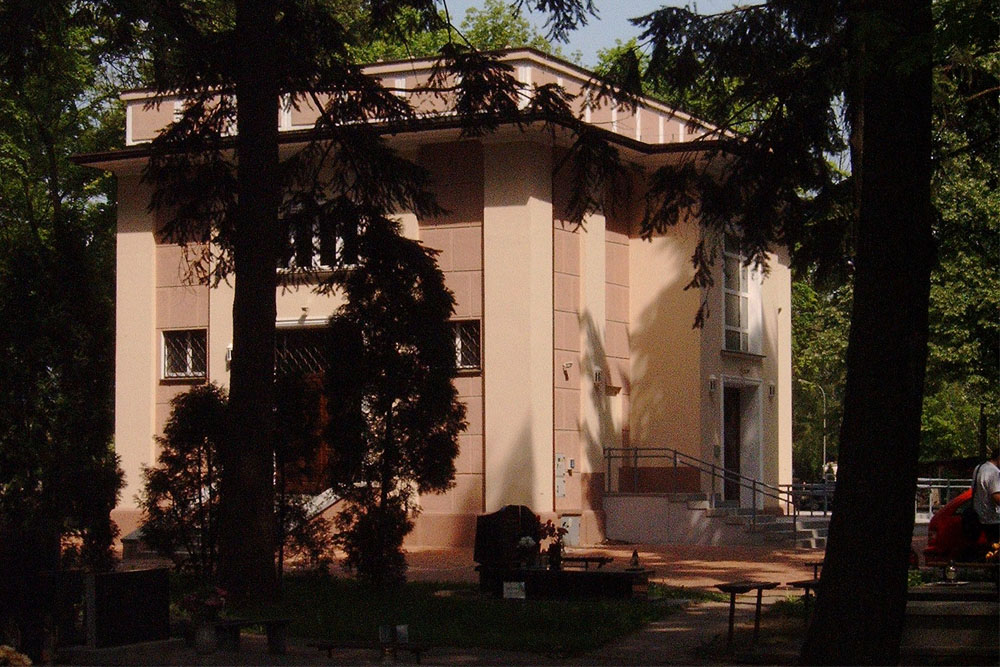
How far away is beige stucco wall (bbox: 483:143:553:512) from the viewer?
26344mm

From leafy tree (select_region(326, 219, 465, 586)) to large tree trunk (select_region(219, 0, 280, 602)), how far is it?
1.22 m

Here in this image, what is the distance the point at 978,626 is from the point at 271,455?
8074mm

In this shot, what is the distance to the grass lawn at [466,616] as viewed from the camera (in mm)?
14102

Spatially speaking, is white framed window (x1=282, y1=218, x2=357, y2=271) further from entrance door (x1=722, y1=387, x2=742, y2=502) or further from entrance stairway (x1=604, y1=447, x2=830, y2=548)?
entrance door (x1=722, y1=387, x2=742, y2=502)

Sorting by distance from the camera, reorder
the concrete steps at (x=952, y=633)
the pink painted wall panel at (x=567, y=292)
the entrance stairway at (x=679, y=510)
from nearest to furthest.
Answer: the concrete steps at (x=952, y=633), the entrance stairway at (x=679, y=510), the pink painted wall panel at (x=567, y=292)

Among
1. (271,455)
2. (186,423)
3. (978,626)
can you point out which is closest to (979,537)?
(978,626)

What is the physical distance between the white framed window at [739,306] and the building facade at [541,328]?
0.05 metres

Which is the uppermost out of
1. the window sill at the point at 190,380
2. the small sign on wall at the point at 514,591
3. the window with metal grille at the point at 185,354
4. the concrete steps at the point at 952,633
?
the window with metal grille at the point at 185,354

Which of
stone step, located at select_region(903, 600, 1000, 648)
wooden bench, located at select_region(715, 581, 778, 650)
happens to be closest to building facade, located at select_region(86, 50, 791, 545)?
wooden bench, located at select_region(715, 581, 778, 650)

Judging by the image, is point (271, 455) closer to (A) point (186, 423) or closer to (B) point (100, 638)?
(A) point (186, 423)

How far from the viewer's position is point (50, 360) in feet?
50.5

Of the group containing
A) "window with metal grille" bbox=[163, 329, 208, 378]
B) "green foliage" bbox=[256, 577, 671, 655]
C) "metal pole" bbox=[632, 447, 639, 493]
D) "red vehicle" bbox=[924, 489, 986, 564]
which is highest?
"window with metal grille" bbox=[163, 329, 208, 378]

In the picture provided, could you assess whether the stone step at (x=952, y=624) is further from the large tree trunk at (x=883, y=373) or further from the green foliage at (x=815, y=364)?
the green foliage at (x=815, y=364)

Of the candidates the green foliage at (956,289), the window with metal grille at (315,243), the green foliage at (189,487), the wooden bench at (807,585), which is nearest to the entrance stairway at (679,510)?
the green foliage at (956,289)
